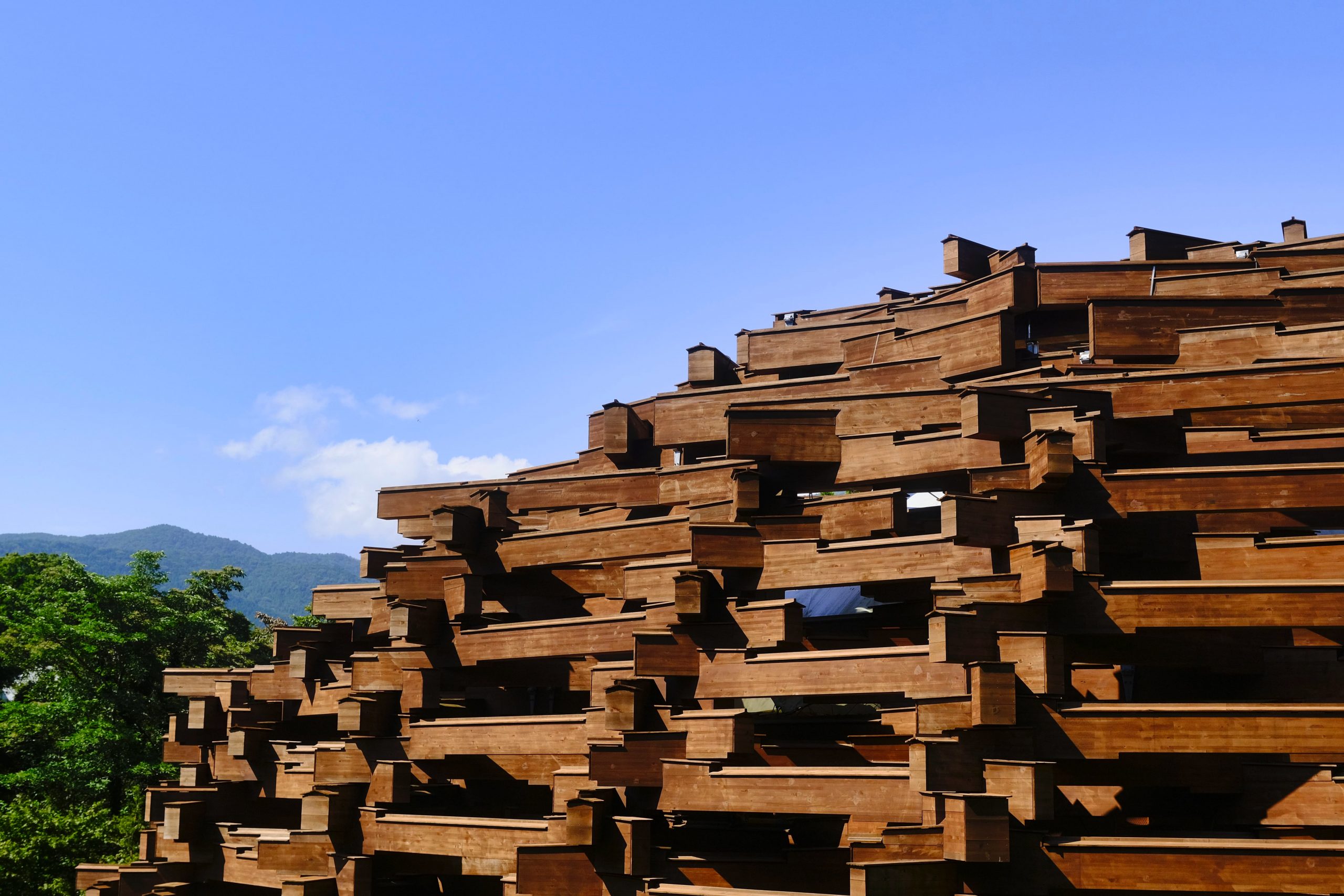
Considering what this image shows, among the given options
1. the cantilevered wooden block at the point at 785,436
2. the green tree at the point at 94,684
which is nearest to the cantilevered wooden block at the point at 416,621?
the cantilevered wooden block at the point at 785,436

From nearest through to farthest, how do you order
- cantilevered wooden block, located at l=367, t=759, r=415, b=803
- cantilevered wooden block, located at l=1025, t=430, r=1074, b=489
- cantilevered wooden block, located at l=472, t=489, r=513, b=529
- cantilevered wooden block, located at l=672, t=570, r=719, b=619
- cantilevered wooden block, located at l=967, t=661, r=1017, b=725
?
1. cantilevered wooden block, located at l=967, t=661, r=1017, b=725
2. cantilevered wooden block, located at l=1025, t=430, r=1074, b=489
3. cantilevered wooden block, located at l=672, t=570, r=719, b=619
4. cantilevered wooden block, located at l=367, t=759, r=415, b=803
5. cantilevered wooden block, located at l=472, t=489, r=513, b=529

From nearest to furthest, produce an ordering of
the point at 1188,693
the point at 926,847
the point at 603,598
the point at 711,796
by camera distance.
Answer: the point at 926,847, the point at 711,796, the point at 1188,693, the point at 603,598

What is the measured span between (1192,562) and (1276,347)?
6.88ft

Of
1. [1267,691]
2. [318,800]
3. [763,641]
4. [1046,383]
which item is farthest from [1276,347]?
[318,800]

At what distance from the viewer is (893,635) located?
31.5 ft

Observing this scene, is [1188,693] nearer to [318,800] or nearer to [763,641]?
[763,641]

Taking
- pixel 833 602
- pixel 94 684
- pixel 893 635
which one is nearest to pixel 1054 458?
pixel 893 635

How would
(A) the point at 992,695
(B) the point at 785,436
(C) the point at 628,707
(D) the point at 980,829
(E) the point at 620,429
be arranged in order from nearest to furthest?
(D) the point at 980,829 → (A) the point at 992,695 → (C) the point at 628,707 → (B) the point at 785,436 → (E) the point at 620,429

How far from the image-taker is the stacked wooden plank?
752cm

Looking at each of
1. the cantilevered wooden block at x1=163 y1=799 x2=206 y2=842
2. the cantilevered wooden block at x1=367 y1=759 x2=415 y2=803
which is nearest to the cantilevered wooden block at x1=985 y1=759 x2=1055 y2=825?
the cantilevered wooden block at x1=367 y1=759 x2=415 y2=803

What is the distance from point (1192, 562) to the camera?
8633mm

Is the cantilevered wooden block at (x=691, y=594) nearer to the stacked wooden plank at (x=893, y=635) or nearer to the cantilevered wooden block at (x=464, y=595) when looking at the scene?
the stacked wooden plank at (x=893, y=635)

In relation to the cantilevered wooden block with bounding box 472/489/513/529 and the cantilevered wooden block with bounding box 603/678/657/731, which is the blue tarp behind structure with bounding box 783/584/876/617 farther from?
the cantilevered wooden block with bounding box 472/489/513/529

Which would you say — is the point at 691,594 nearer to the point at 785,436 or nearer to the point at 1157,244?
the point at 785,436
